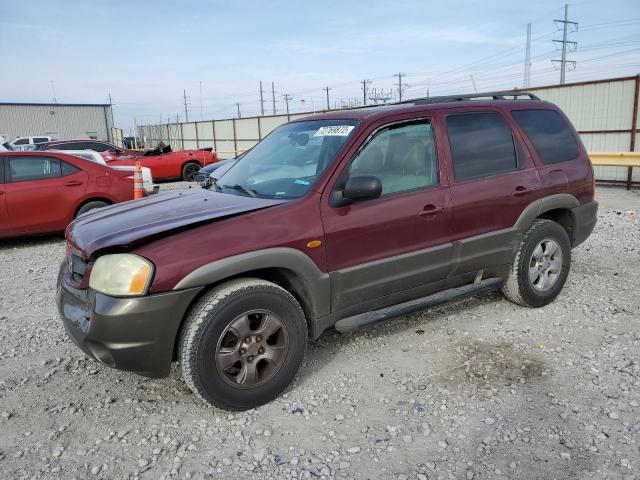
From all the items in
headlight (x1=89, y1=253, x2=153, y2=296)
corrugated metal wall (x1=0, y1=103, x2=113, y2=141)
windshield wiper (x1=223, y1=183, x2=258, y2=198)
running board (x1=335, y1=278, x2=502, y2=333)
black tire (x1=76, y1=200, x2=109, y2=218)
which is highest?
corrugated metal wall (x1=0, y1=103, x2=113, y2=141)

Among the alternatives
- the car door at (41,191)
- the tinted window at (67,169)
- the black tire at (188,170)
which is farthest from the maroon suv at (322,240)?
the black tire at (188,170)

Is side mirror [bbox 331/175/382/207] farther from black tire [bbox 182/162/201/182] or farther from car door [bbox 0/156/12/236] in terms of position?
black tire [bbox 182/162/201/182]

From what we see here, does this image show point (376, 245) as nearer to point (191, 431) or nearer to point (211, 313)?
point (211, 313)

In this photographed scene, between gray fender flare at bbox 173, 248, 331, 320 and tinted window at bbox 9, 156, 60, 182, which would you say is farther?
tinted window at bbox 9, 156, 60, 182

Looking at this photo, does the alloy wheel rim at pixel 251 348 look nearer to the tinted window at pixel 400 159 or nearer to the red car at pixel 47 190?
the tinted window at pixel 400 159

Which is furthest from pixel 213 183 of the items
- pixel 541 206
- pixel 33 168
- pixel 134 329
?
pixel 33 168

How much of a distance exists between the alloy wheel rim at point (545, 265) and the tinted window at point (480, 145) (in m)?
0.82

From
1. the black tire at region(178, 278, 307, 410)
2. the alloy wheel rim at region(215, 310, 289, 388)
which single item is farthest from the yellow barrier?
the alloy wheel rim at region(215, 310, 289, 388)

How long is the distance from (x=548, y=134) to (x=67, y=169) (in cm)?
691

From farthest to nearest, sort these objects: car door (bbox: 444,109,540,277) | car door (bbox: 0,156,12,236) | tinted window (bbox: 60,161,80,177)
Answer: tinted window (bbox: 60,161,80,177) < car door (bbox: 0,156,12,236) < car door (bbox: 444,109,540,277)

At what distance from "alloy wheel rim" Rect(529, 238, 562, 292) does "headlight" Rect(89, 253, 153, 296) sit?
128 inches

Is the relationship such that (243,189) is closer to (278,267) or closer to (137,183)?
(278,267)

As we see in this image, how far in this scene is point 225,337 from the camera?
3.01 meters

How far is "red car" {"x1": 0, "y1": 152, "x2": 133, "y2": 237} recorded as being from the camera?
7633mm
